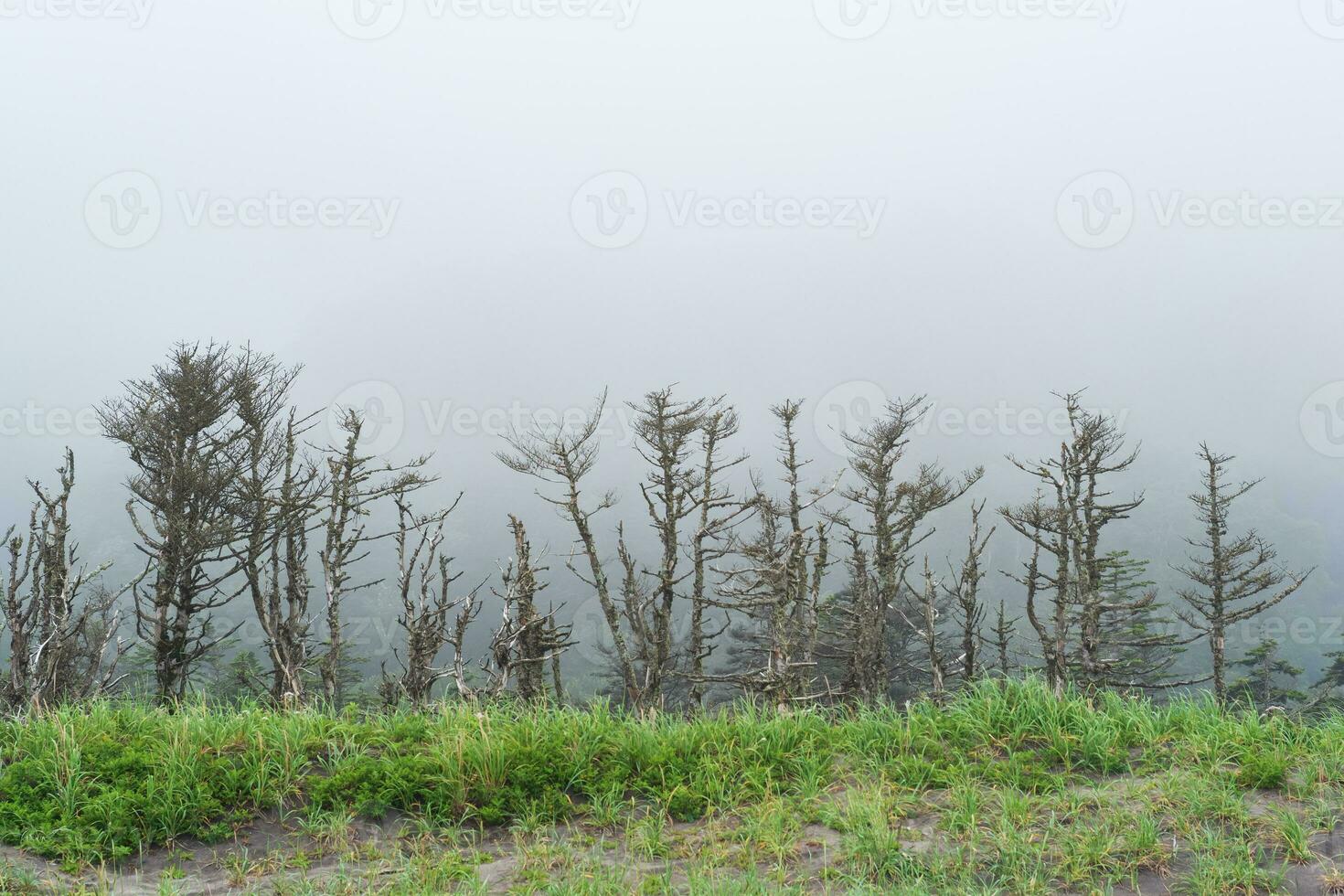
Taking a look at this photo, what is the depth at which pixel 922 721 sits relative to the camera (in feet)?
22.1

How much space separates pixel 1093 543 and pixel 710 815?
2095cm

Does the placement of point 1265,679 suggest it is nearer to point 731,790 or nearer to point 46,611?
point 731,790

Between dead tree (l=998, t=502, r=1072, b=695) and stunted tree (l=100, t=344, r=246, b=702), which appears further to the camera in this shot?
dead tree (l=998, t=502, r=1072, b=695)

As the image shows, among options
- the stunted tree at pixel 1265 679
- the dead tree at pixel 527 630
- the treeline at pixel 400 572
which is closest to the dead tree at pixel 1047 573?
the treeline at pixel 400 572

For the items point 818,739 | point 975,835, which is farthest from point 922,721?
point 975,835

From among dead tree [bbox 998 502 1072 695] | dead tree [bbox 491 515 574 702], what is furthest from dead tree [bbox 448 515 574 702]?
dead tree [bbox 998 502 1072 695]

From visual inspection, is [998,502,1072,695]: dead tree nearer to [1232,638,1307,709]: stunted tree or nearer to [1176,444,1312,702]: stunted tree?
[1176,444,1312,702]: stunted tree

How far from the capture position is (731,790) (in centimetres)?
591

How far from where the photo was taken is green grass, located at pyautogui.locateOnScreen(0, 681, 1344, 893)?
4.77 metres

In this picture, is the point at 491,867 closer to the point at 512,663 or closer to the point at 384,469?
the point at 512,663

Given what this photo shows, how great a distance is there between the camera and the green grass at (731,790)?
4770mm

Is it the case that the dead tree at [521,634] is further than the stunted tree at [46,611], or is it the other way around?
the dead tree at [521,634]

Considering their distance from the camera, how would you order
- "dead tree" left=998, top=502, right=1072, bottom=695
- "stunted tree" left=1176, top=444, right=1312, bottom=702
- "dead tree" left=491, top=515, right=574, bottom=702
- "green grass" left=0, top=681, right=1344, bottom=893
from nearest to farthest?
"green grass" left=0, top=681, right=1344, bottom=893 → "dead tree" left=491, top=515, right=574, bottom=702 → "dead tree" left=998, top=502, right=1072, bottom=695 → "stunted tree" left=1176, top=444, right=1312, bottom=702

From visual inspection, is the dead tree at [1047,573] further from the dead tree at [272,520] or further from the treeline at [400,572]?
the dead tree at [272,520]
